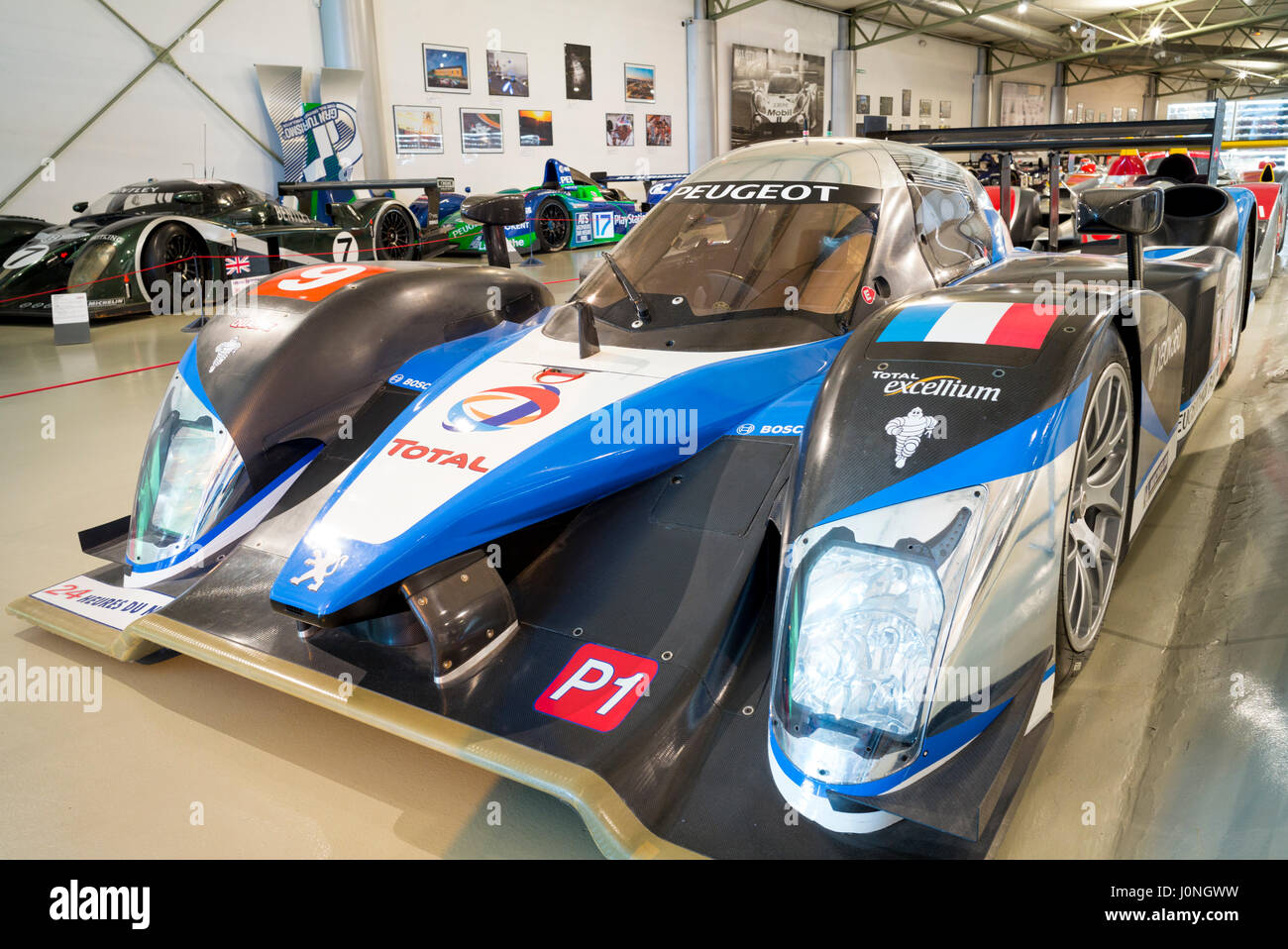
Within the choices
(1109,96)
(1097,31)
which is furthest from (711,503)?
(1109,96)

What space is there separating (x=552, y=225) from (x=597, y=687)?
33.3ft

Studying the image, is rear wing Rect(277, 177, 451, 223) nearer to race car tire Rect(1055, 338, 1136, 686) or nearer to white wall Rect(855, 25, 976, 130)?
race car tire Rect(1055, 338, 1136, 686)

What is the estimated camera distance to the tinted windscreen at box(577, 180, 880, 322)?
2.17 meters

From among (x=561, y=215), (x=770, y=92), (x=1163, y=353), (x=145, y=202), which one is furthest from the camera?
(x=770, y=92)

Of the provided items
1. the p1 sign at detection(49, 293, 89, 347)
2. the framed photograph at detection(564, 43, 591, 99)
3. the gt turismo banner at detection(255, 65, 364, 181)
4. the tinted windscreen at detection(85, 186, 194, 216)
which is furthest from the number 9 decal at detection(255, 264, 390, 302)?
the framed photograph at detection(564, 43, 591, 99)

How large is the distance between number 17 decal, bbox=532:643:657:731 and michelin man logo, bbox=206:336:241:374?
4.15 feet

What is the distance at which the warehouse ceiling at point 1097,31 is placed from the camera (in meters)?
18.2

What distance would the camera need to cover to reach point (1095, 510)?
1.79 meters

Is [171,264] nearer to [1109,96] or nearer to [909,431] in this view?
[909,431]

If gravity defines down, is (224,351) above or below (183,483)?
above

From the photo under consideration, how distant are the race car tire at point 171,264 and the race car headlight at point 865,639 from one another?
7.17 metres

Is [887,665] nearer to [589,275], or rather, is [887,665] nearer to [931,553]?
[931,553]

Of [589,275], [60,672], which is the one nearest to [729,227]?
[589,275]
